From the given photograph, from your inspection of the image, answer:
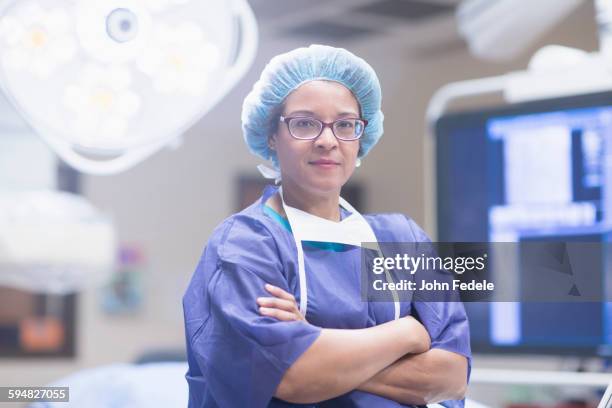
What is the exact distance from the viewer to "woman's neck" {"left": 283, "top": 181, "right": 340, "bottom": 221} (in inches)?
48.8

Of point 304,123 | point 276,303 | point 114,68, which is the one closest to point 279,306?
point 276,303

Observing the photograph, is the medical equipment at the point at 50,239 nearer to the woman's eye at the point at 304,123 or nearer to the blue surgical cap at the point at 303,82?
the blue surgical cap at the point at 303,82

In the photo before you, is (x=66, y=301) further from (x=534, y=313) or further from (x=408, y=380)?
Answer: (x=408, y=380)

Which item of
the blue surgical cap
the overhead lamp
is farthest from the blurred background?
the blue surgical cap

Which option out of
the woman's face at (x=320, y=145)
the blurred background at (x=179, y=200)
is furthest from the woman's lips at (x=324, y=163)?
the blurred background at (x=179, y=200)

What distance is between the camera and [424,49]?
15.6 feet

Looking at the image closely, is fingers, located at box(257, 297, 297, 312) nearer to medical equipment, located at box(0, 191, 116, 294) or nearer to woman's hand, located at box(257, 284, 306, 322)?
woman's hand, located at box(257, 284, 306, 322)

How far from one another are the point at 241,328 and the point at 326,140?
26 cm

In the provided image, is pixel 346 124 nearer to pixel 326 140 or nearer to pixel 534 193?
pixel 326 140

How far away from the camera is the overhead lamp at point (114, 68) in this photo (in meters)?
1.57

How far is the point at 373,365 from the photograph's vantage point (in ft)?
3.73

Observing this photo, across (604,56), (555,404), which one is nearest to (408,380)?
(604,56)

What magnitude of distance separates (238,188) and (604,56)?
2.68m

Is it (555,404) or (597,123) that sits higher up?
(597,123)
